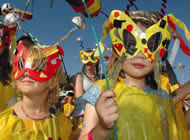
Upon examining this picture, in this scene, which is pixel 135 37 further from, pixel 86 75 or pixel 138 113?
pixel 86 75

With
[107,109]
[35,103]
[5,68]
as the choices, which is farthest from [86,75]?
[107,109]

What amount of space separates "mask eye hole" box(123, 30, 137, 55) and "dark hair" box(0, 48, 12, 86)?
1.46 meters

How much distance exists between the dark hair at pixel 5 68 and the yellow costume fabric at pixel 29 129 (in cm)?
79

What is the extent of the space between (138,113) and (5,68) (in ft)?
5.66

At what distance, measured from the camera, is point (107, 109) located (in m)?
1.27

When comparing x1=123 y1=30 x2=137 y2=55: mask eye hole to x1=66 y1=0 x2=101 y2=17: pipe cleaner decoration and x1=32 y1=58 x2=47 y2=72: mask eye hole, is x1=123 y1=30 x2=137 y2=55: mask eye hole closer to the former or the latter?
x1=66 y1=0 x2=101 y2=17: pipe cleaner decoration

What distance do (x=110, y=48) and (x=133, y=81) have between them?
0.32 meters

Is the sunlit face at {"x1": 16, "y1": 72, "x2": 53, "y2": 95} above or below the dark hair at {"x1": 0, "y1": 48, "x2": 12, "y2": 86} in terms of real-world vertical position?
below

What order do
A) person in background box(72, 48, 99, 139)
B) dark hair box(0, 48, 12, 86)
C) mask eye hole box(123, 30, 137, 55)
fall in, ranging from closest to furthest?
mask eye hole box(123, 30, 137, 55) → dark hair box(0, 48, 12, 86) → person in background box(72, 48, 99, 139)

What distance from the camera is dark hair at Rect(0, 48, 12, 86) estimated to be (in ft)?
8.73

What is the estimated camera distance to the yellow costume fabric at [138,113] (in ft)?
5.38

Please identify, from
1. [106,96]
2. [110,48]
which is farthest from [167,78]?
[106,96]

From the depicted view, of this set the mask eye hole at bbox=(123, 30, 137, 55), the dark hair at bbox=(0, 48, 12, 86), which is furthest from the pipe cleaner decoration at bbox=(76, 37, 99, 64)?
the mask eye hole at bbox=(123, 30, 137, 55)

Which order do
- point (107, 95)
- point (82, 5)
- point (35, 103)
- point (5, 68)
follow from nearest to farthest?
point (107, 95)
point (82, 5)
point (35, 103)
point (5, 68)
